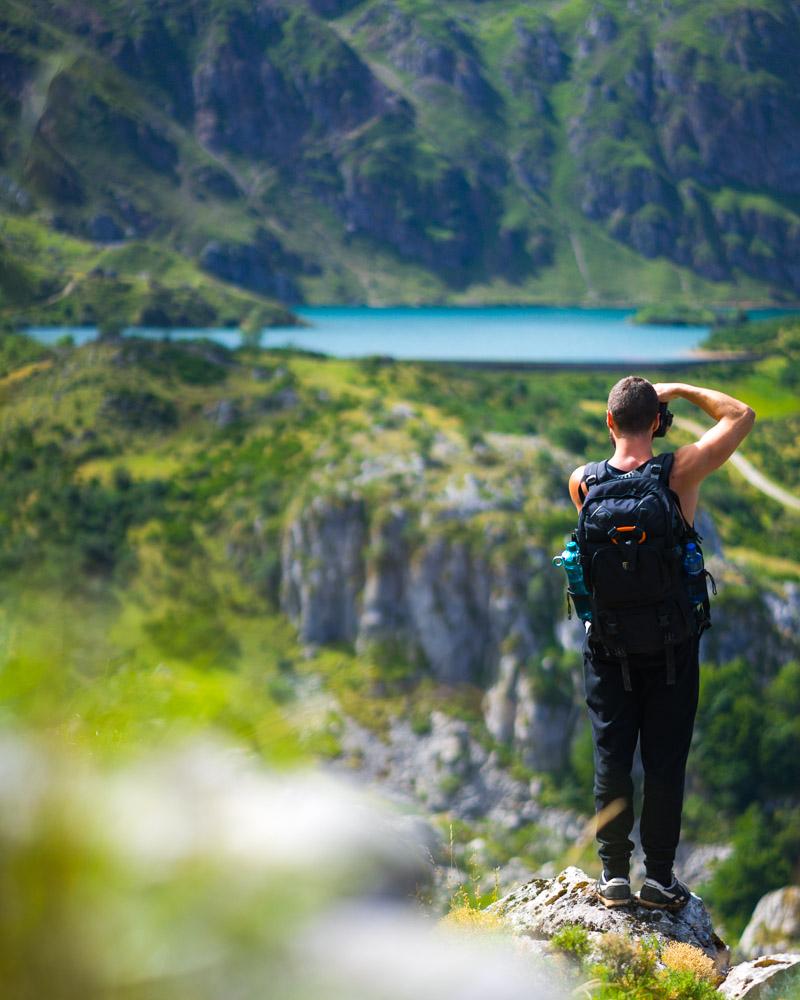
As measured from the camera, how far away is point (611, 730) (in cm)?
591

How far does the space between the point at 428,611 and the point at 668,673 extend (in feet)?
199

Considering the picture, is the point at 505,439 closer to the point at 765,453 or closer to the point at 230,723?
the point at 765,453

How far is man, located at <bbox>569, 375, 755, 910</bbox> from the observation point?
5.75m

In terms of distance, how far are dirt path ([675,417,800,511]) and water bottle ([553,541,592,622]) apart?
84.3 m

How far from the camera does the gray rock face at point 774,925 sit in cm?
4716

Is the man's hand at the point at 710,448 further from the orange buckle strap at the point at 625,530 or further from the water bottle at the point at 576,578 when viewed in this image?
the water bottle at the point at 576,578

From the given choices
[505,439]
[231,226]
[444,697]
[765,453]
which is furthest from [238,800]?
[231,226]

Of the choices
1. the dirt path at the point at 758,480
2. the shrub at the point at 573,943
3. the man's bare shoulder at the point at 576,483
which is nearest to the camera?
the shrub at the point at 573,943

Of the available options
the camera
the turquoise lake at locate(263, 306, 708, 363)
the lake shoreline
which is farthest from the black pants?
the turquoise lake at locate(263, 306, 708, 363)

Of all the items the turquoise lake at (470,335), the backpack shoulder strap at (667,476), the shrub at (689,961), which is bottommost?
the shrub at (689,961)

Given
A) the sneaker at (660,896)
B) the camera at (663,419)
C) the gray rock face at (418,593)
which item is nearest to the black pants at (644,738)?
the sneaker at (660,896)

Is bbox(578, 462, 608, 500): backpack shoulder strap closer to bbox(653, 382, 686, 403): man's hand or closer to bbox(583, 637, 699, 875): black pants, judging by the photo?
bbox(653, 382, 686, 403): man's hand

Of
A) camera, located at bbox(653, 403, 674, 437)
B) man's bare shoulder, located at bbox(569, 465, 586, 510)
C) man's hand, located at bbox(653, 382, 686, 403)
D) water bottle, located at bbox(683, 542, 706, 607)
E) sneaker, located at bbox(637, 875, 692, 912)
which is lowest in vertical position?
sneaker, located at bbox(637, 875, 692, 912)

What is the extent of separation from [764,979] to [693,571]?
6.74ft
